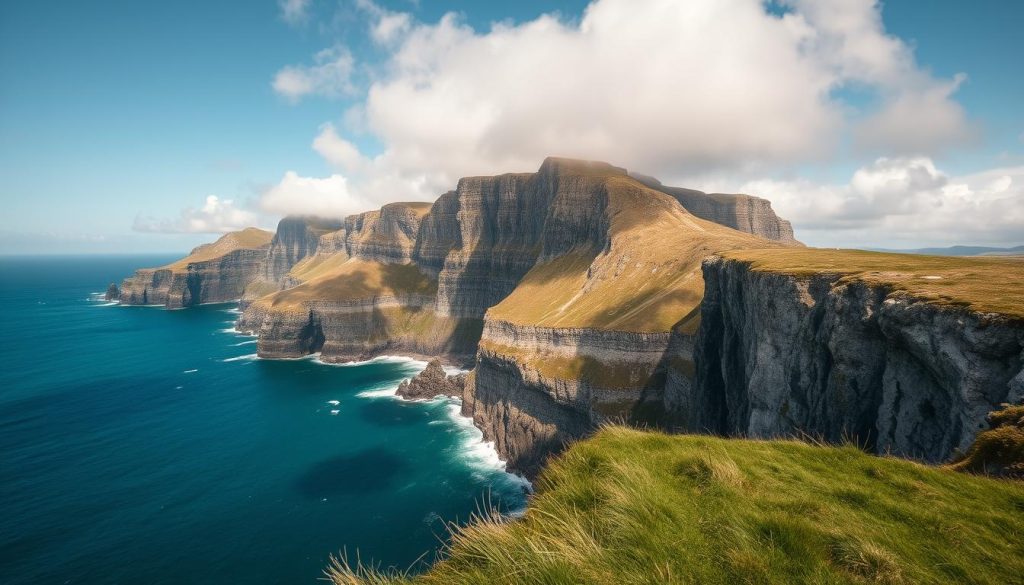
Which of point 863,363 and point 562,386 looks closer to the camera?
point 863,363

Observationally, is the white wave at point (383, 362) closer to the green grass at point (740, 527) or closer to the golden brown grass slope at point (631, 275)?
the golden brown grass slope at point (631, 275)

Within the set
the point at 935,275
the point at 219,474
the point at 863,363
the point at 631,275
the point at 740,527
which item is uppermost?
the point at 935,275

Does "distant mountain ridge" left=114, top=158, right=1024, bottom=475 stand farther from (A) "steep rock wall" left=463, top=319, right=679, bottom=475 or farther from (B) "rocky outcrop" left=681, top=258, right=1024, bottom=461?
(A) "steep rock wall" left=463, top=319, right=679, bottom=475

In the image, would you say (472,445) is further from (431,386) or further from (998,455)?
(998,455)

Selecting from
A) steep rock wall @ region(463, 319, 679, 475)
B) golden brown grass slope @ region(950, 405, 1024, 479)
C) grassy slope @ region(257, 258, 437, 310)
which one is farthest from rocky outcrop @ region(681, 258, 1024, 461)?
grassy slope @ region(257, 258, 437, 310)

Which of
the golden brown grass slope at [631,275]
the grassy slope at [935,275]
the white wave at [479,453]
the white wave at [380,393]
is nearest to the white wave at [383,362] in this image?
the white wave at [380,393]

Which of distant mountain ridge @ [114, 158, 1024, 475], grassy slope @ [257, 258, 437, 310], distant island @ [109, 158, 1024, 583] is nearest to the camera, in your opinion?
distant island @ [109, 158, 1024, 583]

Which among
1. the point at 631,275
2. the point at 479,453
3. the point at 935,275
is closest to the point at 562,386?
the point at 479,453
